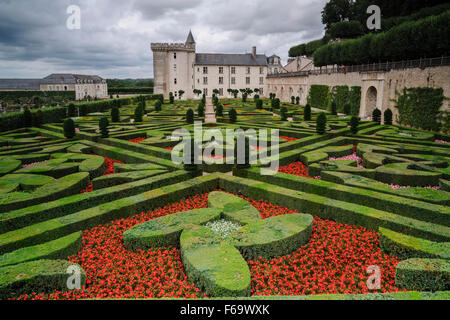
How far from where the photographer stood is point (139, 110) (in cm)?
2373

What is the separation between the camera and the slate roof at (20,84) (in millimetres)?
79625

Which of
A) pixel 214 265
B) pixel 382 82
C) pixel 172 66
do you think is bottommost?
pixel 214 265

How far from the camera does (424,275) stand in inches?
200

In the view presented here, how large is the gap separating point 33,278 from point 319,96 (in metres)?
39.8

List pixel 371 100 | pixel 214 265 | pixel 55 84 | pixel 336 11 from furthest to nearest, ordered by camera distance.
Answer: pixel 55 84 → pixel 336 11 → pixel 371 100 → pixel 214 265

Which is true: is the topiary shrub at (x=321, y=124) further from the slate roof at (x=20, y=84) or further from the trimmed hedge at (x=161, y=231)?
the slate roof at (x=20, y=84)

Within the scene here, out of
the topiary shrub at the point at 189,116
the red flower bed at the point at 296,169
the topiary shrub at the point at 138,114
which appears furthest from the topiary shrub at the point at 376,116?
the topiary shrub at the point at 138,114

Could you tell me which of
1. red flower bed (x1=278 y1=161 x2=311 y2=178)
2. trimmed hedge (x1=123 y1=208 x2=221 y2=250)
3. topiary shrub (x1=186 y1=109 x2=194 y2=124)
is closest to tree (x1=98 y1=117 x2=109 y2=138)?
topiary shrub (x1=186 y1=109 x2=194 y2=124)

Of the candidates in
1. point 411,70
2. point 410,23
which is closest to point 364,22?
point 410,23

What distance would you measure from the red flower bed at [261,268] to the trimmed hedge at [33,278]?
0.41 ft

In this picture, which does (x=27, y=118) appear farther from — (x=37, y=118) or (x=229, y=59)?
(x=229, y=59)

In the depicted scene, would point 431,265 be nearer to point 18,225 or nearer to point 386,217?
point 386,217

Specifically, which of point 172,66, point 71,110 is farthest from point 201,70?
point 71,110

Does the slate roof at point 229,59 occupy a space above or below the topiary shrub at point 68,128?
above
